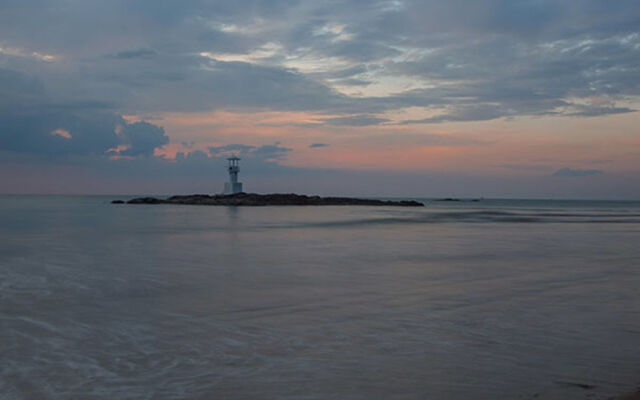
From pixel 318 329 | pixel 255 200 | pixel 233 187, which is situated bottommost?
pixel 318 329

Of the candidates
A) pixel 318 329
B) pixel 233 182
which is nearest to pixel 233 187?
pixel 233 182

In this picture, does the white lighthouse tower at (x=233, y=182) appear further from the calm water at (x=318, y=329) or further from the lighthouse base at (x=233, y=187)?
the calm water at (x=318, y=329)

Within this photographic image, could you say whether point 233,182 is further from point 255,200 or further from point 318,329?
point 318,329

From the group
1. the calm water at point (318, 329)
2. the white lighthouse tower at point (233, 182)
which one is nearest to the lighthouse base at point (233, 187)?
the white lighthouse tower at point (233, 182)

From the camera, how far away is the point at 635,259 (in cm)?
1510

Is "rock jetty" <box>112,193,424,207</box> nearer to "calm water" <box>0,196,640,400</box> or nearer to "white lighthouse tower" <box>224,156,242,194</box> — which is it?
"white lighthouse tower" <box>224,156,242,194</box>

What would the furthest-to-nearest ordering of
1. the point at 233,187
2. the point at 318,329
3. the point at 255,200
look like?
the point at 233,187 → the point at 255,200 → the point at 318,329

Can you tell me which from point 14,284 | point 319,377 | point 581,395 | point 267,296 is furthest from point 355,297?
point 14,284

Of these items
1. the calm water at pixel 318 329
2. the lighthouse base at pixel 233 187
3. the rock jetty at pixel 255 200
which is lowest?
the calm water at pixel 318 329

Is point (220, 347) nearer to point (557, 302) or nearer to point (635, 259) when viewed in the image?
point (557, 302)

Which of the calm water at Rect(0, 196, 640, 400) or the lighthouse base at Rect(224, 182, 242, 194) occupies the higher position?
the lighthouse base at Rect(224, 182, 242, 194)

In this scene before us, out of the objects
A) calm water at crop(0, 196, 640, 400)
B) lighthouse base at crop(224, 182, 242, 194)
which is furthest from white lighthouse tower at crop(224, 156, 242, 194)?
calm water at crop(0, 196, 640, 400)

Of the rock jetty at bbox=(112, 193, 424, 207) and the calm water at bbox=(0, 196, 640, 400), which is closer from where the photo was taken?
the calm water at bbox=(0, 196, 640, 400)

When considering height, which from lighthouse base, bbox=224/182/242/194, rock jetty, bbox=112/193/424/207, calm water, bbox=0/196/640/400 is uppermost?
lighthouse base, bbox=224/182/242/194
